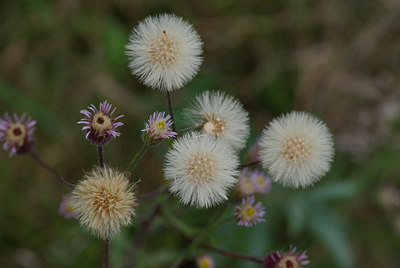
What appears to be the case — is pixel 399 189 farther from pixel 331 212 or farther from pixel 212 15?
pixel 212 15

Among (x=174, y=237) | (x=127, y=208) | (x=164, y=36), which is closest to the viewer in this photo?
(x=127, y=208)

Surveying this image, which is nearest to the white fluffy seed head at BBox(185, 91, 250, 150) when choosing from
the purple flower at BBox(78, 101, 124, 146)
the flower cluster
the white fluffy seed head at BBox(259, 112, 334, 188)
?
the white fluffy seed head at BBox(259, 112, 334, 188)

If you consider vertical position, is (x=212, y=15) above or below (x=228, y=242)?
above

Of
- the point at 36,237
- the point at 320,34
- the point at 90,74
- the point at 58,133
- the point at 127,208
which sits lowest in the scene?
the point at 127,208

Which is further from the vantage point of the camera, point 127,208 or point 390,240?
point 390,240

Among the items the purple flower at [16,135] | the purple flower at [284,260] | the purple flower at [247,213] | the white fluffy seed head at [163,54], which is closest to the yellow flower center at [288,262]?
the purple flower at [284,260]

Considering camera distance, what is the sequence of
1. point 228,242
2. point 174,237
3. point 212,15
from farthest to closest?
1. point 212,15
2. point 174,237
3. point 228,242

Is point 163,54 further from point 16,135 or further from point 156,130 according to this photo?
point 16,135

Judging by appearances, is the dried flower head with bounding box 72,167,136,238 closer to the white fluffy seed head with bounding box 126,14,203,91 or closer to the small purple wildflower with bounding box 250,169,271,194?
the white fluffy seed head with bounding box 126,14,203,91

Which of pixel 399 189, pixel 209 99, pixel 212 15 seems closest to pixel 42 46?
pixel 212 15
